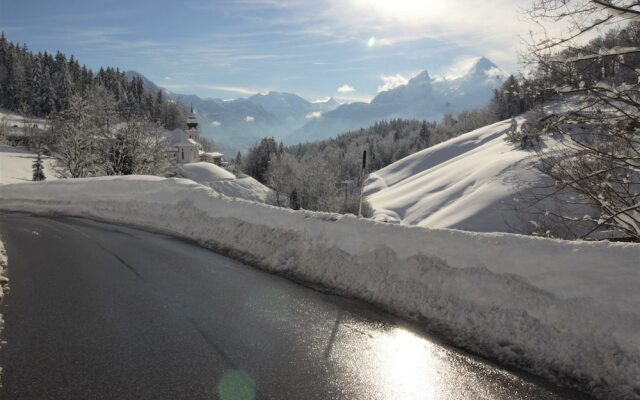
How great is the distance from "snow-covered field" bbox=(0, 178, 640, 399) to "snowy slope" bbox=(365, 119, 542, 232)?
2539 centimetres

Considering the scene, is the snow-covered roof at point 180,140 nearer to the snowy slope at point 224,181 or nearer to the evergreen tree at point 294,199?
the snowy slope at point 224,181

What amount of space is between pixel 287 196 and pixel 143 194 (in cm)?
5487

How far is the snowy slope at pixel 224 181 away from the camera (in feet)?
246

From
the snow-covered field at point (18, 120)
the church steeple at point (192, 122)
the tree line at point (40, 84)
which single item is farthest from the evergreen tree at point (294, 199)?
the snow-covered field at point (18, 120)

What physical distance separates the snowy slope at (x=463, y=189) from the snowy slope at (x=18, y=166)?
151 feet

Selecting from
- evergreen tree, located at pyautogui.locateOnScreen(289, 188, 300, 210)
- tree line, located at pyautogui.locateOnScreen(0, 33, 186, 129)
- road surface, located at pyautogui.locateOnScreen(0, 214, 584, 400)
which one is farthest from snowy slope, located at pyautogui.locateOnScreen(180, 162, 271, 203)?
road surface, located at pyautogui.locateOnScreen(0, 214, 584, 400)

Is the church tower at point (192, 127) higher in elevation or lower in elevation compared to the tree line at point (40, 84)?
lower

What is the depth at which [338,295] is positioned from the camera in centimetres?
760

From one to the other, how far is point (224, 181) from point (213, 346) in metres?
73.4

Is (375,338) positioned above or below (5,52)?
below

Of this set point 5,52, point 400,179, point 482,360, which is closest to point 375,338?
point 482,360

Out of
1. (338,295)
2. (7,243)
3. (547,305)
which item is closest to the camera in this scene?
(547,305)

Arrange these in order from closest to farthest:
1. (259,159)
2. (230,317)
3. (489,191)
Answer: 1. (230,317)
2. (489,191)
3. (259,159)

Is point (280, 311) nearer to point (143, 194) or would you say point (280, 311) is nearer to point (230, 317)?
point (230, 317)
